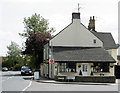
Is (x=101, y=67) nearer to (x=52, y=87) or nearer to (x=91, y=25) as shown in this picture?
(x=52, y=87)

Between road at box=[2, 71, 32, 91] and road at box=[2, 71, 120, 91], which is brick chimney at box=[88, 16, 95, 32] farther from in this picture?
road at box=[2, 71, 120, 91]

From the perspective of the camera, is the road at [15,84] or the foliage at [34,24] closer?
the road at [15,84]

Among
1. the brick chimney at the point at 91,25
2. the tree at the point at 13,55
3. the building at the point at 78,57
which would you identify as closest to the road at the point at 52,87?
the building at the point at 78,57

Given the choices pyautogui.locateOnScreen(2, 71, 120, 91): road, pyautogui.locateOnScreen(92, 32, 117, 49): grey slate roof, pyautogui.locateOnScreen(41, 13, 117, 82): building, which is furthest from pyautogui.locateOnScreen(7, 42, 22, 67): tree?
pyautogui.locateOnScreen(2, 71, 120, 91): road

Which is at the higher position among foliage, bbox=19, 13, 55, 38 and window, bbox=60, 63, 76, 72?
foliage, bbox=19, 13, 55, 38

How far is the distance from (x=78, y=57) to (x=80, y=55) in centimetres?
74

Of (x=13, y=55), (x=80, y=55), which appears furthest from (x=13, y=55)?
Answer: (x=80, y=55)

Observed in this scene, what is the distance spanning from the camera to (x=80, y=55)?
41.5 m

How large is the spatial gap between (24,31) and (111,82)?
40.9 m

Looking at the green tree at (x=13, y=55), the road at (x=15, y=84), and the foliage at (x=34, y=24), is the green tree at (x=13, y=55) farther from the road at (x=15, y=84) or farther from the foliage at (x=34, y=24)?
the road at (x=15, y=84)

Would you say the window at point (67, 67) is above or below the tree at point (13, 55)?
below

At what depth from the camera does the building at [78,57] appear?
39416mm

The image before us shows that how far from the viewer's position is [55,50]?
42719 mm

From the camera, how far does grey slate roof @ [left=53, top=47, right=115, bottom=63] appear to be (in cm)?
4017
